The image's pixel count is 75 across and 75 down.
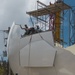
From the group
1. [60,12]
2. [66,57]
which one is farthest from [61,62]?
[60,12]

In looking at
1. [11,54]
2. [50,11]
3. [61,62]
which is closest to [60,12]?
[50,11]

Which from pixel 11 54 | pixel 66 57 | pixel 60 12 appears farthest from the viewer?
pixel 60 12

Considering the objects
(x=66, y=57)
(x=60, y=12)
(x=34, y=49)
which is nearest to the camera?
(x=66, y=57)

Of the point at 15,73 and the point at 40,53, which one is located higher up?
the point at 40,53

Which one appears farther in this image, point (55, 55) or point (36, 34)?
point (36, 34)

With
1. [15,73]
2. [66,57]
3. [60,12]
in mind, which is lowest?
[15,73]

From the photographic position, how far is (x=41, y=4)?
80.3 feet

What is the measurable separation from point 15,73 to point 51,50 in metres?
2.58

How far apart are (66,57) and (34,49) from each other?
1816 millimetres

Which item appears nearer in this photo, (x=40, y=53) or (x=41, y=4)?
(x=40, y=53)

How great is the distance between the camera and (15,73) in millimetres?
15969

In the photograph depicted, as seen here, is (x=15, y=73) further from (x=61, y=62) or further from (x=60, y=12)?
(x=60, y=12)

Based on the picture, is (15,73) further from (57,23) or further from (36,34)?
(57,23)

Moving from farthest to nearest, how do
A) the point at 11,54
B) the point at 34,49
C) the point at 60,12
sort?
the point at 60,12
the point at 11,54
the point at 34,49
